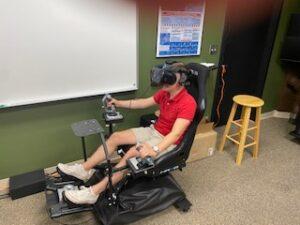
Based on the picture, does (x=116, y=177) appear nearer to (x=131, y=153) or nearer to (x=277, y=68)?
(x=131, y=153)

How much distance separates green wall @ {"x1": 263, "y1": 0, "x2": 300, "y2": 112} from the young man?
A: 1919mm

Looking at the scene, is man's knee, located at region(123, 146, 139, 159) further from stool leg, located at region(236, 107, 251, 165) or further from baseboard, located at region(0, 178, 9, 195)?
stool leg, located at region(236, 107, 251, 165)

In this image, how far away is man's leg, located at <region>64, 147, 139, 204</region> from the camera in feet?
5.19

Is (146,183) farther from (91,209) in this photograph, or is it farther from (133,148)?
(91,209)

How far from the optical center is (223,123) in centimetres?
318

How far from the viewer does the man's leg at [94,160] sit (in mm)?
1780

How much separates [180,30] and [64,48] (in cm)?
101

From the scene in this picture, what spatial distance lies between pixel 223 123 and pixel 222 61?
841 millimetres

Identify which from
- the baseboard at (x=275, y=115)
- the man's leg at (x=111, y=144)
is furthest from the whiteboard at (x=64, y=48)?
the baseboard at (x=275, y=115)

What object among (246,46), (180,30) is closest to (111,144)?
(180,30)

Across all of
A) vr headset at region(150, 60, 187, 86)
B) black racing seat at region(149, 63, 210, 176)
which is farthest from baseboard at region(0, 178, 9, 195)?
vr headset at region(150, 60, 187, 86)

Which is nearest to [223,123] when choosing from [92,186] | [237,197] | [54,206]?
[237,197]

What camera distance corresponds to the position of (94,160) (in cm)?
177

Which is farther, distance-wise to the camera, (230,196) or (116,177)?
(230,196)
